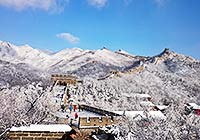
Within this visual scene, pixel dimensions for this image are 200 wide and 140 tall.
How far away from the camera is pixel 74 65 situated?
124m

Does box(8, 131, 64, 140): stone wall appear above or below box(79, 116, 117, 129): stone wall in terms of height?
below

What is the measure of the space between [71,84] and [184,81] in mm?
31102

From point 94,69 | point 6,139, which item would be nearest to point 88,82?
point 6,139

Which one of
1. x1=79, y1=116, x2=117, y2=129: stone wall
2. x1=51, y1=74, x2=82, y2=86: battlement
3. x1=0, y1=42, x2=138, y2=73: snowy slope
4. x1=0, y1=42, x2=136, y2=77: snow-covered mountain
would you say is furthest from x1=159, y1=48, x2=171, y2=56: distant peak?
x1=79, y1=116, x2=117, y2=129: stone wall

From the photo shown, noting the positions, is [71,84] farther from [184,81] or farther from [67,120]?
[184,81]

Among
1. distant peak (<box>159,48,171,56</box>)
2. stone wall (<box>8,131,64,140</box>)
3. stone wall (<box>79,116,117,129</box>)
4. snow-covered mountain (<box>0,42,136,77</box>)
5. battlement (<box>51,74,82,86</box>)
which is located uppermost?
snow-covered mountain (<box>0,42,136,77</box>)

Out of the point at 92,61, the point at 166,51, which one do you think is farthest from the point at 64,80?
the point at 92,61

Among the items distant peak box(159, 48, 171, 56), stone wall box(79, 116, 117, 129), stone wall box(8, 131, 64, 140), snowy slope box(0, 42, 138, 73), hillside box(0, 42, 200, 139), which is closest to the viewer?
stone wall box(8, 131, 64, 140)

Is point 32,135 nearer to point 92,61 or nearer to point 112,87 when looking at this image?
point 112,87

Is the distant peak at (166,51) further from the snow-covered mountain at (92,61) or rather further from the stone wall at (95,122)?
the stone wall at (95,122)

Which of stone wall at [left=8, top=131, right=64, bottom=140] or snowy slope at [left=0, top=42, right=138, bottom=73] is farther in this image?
snowy slope at [left=0, top=42, right=138, bottom=73]

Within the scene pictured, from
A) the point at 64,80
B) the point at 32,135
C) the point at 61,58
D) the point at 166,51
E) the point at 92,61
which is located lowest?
the point at 32,135

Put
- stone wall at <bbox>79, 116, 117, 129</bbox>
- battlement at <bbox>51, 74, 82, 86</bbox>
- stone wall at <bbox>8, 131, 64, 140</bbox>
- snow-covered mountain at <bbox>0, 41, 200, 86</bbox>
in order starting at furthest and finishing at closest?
1. snow-covered mountain at <bbox>0, 41, 200, 86</bbox>
2. battlement at <bbox>51, 74, 82, 86</bbox>
3. stone wall at <bbox>79, 116, 117, 129</bbox>
4. stone wall at <bbox>8, 131, 64, 140</bbox>

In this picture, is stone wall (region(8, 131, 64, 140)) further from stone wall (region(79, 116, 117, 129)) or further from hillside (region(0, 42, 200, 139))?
hillside (region(0, 42, 200, 139))
